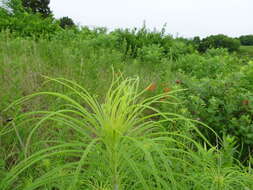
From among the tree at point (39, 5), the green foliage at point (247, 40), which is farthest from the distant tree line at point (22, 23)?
the green foliage at point (247, 40)

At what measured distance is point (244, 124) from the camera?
3.01 metres

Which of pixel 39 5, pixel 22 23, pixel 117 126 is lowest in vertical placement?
pixel 117 126

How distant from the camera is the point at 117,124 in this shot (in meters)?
0.94

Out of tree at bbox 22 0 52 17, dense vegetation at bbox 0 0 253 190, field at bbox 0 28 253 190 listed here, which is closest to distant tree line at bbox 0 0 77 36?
dense vegetation at bbox 0 0 253 190

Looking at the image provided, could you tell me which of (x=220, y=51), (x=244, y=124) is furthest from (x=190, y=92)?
(x=220, y=51)

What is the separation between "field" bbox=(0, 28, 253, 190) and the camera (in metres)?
0.96

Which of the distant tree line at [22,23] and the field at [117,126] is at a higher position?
the distant tree line at [22,23]

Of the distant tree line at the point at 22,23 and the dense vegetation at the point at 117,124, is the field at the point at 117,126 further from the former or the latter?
the distant tree line at the point at 22,23

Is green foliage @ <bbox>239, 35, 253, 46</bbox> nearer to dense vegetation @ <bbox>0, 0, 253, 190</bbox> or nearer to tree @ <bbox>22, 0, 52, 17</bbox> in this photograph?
tree @ <bbox>22, 0, 52, 17</bbox>

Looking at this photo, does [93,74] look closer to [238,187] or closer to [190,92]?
[190,92]

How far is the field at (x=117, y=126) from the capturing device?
962 millimetres

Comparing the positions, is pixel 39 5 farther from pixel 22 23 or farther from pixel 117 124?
pixel 117 124

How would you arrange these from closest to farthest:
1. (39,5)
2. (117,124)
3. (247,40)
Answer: (117,124)
(39,5)
(247,40)

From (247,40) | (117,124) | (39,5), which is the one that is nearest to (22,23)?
(117,124)
